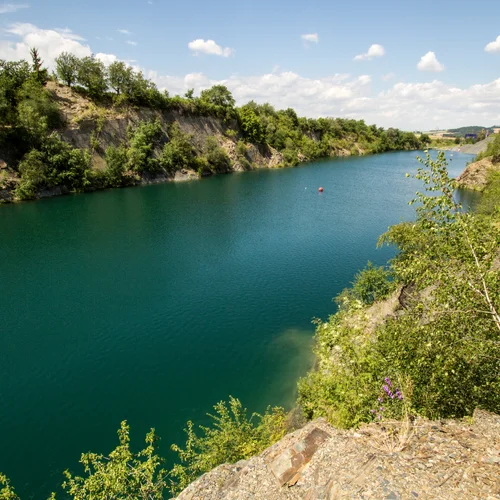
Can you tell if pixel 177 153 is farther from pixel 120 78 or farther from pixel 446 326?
pixel 446 326

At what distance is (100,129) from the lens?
7831cm

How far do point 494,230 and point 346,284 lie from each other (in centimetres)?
2415

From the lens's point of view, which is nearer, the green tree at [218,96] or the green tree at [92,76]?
the green tree at [92,76]

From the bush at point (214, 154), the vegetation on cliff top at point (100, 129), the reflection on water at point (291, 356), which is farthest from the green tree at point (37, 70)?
the reflection on water at point (291, 356)

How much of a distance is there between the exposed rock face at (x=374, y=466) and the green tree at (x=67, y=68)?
92788 millimetres

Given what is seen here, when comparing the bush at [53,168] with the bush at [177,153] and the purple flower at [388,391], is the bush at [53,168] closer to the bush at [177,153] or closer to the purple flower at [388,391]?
the bush at [177,153]

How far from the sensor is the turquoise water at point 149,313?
715 inches

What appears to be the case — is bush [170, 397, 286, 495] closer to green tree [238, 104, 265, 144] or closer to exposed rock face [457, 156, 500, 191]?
exposed rock face [457, 156, 500, 191]

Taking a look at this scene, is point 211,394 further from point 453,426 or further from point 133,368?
point 453,426

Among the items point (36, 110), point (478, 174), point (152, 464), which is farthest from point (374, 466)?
point (478, 174)

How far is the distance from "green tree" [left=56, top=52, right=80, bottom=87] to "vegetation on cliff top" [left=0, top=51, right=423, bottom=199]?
0.20 metres

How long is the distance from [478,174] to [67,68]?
95295mm

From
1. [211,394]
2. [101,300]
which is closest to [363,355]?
[211,394]

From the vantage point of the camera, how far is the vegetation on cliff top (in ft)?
214
